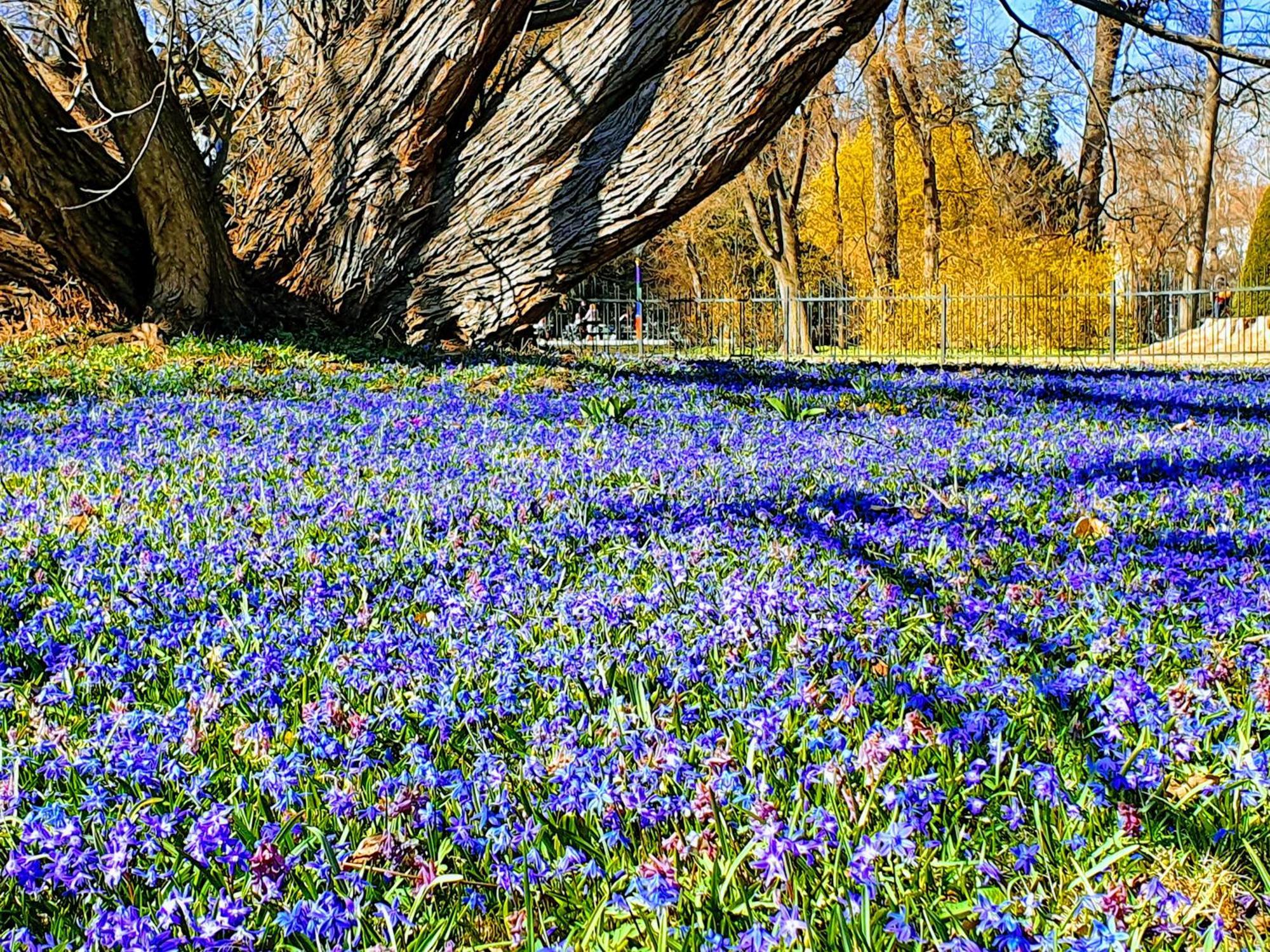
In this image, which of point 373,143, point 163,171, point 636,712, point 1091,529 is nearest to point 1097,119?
point 373,143

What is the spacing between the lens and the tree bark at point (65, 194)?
8.98 metres

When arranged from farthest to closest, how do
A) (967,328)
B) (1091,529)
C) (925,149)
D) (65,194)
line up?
(925,149) → (967,328) → (65,194) → (1091,529)

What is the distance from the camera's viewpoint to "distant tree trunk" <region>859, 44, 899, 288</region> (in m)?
29.6

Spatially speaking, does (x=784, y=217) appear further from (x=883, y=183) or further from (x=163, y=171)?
(x=163, y=171)

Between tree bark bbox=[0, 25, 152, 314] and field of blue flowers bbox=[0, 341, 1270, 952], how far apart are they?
232 inches

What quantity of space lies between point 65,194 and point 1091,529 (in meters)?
9.16

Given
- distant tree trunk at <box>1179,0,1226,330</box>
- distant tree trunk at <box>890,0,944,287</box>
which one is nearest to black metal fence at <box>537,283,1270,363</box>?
distant tree trunk at <box>1179,0,1226,330</box>

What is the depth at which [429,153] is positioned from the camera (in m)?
10.2

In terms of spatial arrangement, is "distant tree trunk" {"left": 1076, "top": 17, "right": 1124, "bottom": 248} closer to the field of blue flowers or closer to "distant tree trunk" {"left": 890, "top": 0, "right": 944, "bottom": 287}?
"distant tree trunk" {"left": 890, "top": 0, "right": 944, "bottom": 287}

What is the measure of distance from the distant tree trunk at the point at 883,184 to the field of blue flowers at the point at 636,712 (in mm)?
27541

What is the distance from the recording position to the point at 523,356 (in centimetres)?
996

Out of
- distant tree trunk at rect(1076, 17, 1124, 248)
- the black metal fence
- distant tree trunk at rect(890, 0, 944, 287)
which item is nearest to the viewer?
the black metal fence

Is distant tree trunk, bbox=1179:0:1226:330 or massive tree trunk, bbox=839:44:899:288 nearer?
distant tree trunk, bbox=1179:0:1226:330

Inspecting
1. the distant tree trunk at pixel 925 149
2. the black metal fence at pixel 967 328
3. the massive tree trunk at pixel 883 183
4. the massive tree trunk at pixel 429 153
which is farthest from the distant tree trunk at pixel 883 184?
the massive tree trunk at pixel 429 153
